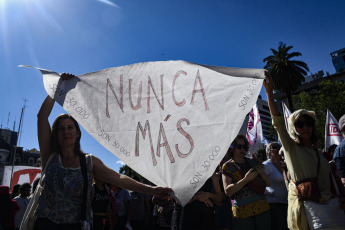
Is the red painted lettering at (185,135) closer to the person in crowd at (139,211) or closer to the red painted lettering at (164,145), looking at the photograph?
the red painted lettering at (164,145)

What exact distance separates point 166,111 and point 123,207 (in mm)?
4447

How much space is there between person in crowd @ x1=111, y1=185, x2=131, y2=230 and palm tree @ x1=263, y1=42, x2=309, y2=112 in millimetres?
25165

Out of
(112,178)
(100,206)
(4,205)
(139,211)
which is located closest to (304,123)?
(112,178)

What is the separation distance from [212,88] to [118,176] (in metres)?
1.05

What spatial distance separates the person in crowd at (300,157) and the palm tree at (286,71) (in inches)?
1068

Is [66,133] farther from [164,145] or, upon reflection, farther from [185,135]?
[185,135]

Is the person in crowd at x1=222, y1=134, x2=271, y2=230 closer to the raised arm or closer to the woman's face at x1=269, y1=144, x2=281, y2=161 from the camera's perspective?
the woman's face at x1=269, y1=144, x2=281, y2=161

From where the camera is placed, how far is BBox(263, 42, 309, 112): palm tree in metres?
27.8

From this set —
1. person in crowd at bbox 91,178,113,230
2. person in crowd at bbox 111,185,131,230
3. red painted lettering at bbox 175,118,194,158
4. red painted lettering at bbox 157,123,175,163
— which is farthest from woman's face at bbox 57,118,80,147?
person in crowd at bbox 111,185,131,230

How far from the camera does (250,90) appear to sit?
211 centimetres

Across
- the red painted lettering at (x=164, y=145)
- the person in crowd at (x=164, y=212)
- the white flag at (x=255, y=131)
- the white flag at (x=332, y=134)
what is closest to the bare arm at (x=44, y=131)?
the red painted lettering at (x=164, y=145)

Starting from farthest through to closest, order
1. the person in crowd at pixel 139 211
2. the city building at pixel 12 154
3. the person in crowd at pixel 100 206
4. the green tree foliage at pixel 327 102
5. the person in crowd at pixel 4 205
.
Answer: the city building at pixel 12 154, the green tree foliage at pixel 327 102, the person in crowd at pixel 139 211, the person in crowd at pixel 4 205, the person in crowd at pixel 100 206

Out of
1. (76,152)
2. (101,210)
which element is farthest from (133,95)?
(101,210)

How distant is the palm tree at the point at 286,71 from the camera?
91.1 feet
